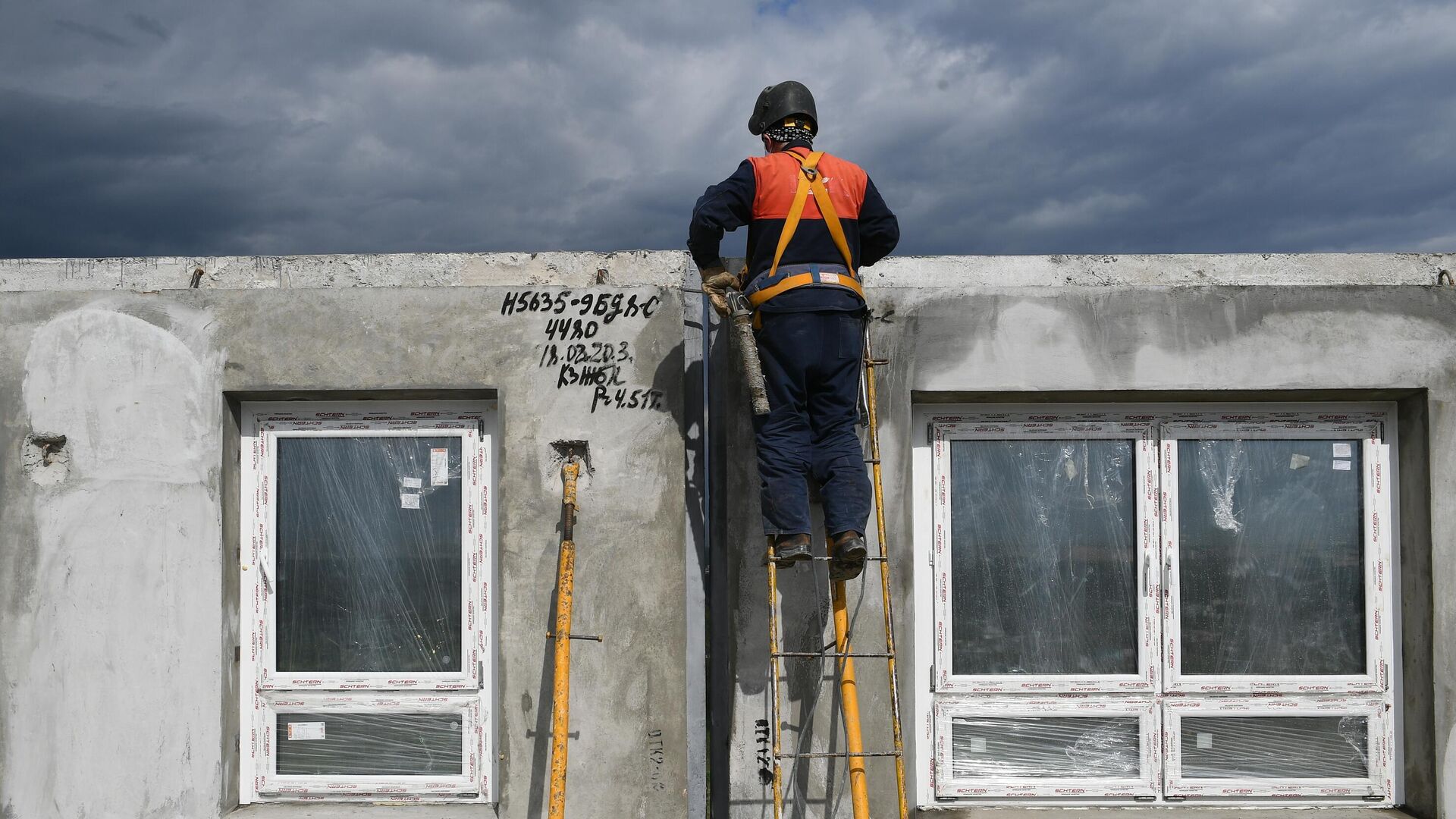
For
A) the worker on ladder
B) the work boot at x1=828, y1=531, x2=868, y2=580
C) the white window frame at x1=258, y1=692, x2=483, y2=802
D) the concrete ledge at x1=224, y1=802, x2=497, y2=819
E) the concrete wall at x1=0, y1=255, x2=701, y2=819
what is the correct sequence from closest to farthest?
the work boot at x1=828, y1=531, x2=868, y2=580, the worker on ladder, the concrete wall at x1=0, y1=255, x2=701, y2=819, the concrete ledge at x1=224, y1=802, x2=497, y2=819, the white window frame at x1=258, y1=692, x2=483, y2=802

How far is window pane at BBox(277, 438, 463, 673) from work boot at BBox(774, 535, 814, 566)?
5.37ft

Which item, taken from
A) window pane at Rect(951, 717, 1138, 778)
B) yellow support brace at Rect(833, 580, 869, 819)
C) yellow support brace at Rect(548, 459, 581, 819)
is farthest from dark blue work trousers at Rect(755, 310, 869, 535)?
window pane at Rect(951, 717, 1138, 778)

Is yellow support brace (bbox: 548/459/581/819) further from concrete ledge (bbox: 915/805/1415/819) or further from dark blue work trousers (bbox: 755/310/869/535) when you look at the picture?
concrete ledge (bbox: 915/805/1415/819)

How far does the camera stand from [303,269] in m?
4.81

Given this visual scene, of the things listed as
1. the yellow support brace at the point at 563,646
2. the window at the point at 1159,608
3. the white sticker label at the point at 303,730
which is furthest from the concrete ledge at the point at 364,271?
the white sticker label at the point at 303,730

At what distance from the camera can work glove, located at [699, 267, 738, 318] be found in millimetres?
3949

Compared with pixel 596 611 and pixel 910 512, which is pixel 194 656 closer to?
pixel 596 611

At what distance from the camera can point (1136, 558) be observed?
4.75m

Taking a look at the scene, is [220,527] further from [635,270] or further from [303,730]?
[635,270]

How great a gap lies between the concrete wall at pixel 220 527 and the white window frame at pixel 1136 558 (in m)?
1.24

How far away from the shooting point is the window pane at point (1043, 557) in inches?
187

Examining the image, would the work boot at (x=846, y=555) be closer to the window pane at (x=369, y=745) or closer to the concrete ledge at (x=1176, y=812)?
the concrete ledge at (x=1176, y=812)

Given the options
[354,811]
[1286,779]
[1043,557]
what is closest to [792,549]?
[1043,557]

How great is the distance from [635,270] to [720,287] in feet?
2.85
